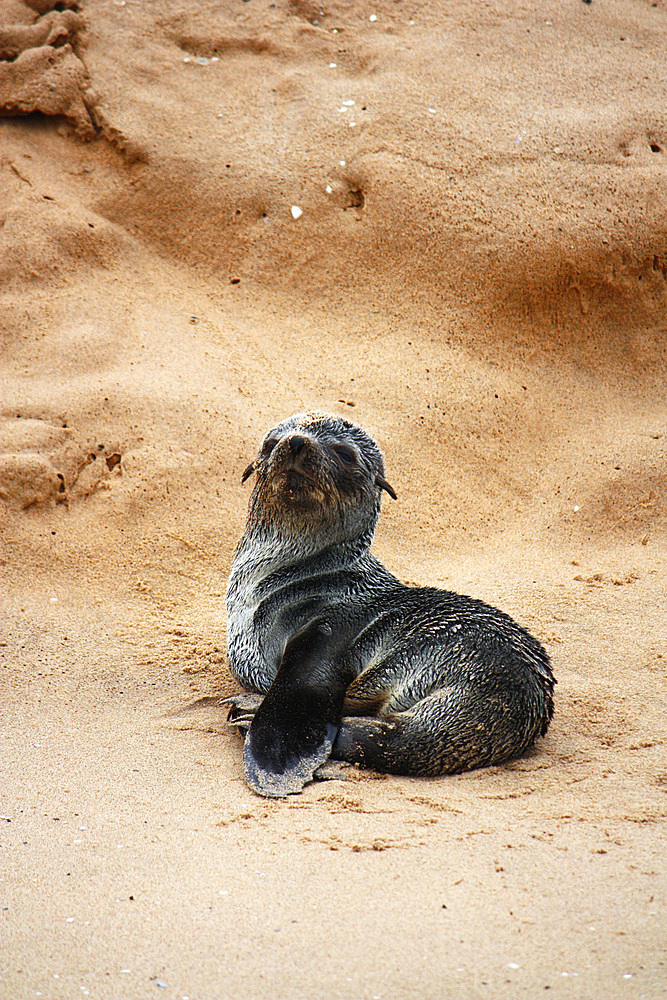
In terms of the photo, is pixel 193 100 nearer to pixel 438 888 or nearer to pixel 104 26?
pixel 104 26

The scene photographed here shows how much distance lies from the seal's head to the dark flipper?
71 centimetres

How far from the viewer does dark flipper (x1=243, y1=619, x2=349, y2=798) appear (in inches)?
152

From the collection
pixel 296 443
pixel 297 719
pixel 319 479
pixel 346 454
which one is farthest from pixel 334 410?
pixel 297 719

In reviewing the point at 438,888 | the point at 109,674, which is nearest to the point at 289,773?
the point at 438,888

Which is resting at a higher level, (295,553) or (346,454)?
(346,454)

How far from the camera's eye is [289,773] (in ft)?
12.6

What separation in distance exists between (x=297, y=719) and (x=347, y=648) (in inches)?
18.5

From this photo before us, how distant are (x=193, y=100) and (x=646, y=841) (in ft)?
25.0

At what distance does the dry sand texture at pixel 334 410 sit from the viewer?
2.90m

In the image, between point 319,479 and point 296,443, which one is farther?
point 319,479

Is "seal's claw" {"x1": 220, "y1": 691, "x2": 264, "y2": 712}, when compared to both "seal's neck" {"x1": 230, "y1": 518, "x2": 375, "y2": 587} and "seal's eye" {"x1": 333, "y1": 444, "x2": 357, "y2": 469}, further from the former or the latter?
"seal's eye" {"x1": 333, "y1": 444, "x2": 357, "y2": 469}

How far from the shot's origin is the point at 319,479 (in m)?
4.66

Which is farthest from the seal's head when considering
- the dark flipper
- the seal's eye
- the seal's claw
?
the seal's claw

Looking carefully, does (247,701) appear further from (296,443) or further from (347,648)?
(296,443)
